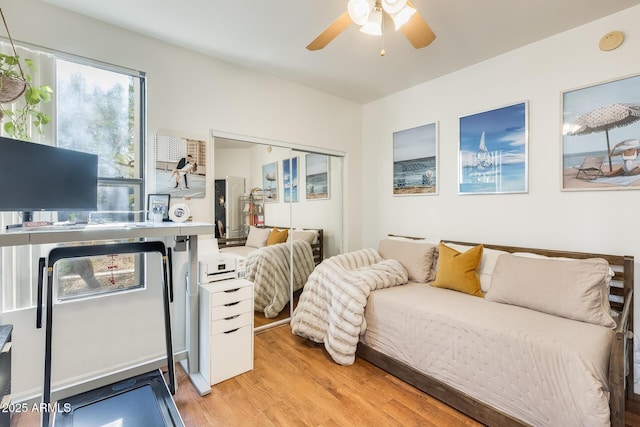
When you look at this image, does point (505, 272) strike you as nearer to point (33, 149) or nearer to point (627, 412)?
point (627, 412)

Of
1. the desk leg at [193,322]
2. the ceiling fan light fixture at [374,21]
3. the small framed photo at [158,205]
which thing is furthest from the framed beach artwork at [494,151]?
the small framed photo at [158,205]

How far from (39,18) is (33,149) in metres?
1.02

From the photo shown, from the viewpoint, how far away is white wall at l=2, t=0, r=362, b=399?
189 centimetres

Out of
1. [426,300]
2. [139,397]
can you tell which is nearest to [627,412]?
[426,300]

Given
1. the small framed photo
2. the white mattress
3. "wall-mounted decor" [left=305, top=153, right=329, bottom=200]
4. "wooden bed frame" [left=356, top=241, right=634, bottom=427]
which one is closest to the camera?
"wooden bed frame" [left=356, top=241, right=634, bottom=427]

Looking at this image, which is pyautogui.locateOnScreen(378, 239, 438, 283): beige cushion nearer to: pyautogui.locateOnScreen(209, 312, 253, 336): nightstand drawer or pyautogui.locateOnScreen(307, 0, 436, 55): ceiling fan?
pyautogui.locateOnScreen(209, 312, 253, 336): nightstand drawer

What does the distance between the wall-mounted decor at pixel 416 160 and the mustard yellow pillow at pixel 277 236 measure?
4.71 ft

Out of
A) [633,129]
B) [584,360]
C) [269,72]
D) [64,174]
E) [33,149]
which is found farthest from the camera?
[269,72]

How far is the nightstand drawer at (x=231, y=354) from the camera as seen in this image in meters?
2.11

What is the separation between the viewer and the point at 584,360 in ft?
4.67

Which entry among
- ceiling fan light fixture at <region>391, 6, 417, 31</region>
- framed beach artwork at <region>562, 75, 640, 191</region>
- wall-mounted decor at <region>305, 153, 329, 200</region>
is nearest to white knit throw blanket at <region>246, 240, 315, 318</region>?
wall-mounted decor at <region>305, 153, 329, 200</region>

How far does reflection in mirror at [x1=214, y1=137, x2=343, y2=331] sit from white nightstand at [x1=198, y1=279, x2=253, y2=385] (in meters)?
0.55

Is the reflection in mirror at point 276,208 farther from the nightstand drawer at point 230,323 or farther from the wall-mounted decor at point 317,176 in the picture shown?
the nightstand drawer at point 230,323

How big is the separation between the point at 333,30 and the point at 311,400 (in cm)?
237
